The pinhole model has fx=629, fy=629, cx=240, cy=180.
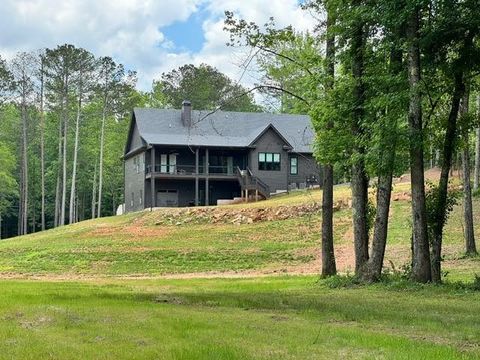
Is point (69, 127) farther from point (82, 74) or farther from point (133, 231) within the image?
point (133, 231)

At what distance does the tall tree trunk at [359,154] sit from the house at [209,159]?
31.6m

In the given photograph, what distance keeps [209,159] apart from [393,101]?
1460 inches

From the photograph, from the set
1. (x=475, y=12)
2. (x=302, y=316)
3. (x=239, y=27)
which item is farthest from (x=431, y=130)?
(x=302, y=316)

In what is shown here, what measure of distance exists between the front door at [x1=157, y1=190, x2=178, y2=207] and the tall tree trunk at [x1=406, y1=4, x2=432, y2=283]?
119ft

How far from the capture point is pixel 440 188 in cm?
1532

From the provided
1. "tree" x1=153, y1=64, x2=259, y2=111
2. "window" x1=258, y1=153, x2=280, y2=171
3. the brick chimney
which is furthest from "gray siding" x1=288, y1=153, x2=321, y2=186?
"tree" x1=153, y1=64, x2=259, y2=111

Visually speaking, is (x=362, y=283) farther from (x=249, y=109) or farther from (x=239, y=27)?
A: (x=249, y=109)

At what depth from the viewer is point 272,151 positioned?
51062 mm

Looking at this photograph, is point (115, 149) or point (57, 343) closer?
point (57, 343)

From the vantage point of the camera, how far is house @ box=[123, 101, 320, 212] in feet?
160

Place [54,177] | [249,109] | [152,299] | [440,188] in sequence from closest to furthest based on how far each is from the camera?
[152,299] < [440,188] < [54,177] < [249,109]

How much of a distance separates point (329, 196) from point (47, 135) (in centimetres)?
5712

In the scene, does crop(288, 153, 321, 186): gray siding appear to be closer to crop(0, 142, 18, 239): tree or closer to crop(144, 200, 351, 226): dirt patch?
crop(144, 200, 351, 226): dirt patch

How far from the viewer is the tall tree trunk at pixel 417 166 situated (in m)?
14.2
